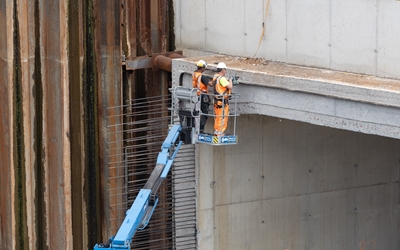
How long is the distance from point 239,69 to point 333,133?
3643 mm

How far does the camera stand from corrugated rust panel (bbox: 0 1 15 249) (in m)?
17.8

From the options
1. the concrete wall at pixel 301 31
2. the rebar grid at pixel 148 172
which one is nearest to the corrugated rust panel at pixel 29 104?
the rebar grid at pixel 148 172

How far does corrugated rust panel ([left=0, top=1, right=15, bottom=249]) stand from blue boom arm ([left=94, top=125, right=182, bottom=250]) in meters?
3.80

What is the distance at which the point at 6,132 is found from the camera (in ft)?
59.8

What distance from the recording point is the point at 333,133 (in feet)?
62.7

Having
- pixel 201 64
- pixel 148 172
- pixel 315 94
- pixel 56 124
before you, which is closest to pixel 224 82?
pixel 201 64

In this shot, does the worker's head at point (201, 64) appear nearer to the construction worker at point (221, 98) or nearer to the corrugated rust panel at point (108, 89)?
the construction worker at point (221, 98)

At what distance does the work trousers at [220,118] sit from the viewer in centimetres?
1606

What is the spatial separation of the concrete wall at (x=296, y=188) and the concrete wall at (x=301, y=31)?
5.47ft

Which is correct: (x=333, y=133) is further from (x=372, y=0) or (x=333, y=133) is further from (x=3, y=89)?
(x=3, y=89)

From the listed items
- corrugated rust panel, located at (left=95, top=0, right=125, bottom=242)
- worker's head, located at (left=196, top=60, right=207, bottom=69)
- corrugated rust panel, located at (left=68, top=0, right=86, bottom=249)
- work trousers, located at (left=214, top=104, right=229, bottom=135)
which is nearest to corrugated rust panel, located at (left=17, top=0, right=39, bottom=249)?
corrugated rust panel, located at (left=68, top=0, right=86, bottom=249)

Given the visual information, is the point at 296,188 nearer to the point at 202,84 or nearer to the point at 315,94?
the point at 202,84

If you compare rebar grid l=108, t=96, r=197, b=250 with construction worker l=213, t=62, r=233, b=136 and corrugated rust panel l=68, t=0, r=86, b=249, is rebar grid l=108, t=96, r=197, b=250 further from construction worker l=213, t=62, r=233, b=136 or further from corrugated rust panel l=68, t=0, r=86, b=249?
construction worker l=213, t=62, r=233, b=136

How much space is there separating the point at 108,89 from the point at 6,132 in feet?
7.26
